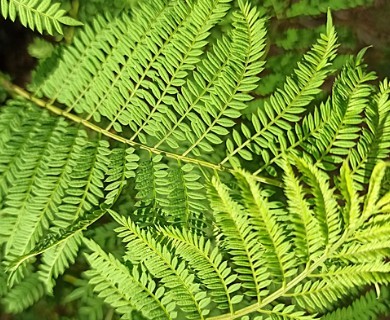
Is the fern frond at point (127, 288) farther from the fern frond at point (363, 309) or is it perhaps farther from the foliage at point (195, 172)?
the fern frond at point (363, 309)

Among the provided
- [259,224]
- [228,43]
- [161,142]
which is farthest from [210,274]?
[228,43]

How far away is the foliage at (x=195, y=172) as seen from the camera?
1116 mm

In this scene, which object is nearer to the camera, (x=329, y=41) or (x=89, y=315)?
(x=329, y=41)

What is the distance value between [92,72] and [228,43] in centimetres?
42

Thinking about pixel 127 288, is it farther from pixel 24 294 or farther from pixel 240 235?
pixel 24 294

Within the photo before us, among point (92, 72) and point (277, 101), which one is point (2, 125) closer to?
point (92, 72)

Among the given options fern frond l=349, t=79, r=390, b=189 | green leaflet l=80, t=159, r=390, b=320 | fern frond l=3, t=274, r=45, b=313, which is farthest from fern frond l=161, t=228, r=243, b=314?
fern frond l=3, t=274, r=45, b=313

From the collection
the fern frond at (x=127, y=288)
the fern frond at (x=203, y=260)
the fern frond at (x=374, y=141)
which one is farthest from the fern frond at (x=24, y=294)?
the fern frond at (x=374, y=141)

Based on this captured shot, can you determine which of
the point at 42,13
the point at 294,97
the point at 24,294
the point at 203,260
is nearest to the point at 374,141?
the point at 294,97

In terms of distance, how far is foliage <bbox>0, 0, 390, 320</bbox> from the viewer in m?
1.12

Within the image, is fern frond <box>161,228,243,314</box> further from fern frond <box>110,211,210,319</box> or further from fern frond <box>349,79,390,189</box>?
fern frond <box>349,79,390,189</box>

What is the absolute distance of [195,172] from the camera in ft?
5.02

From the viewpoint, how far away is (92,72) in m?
1.60

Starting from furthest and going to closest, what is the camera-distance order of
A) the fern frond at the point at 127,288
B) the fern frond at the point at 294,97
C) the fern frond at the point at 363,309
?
1. the fern frond at the point at 363,309
2. the fern frond at the point at 294,97
3. the fern frond at the point at 127,288
